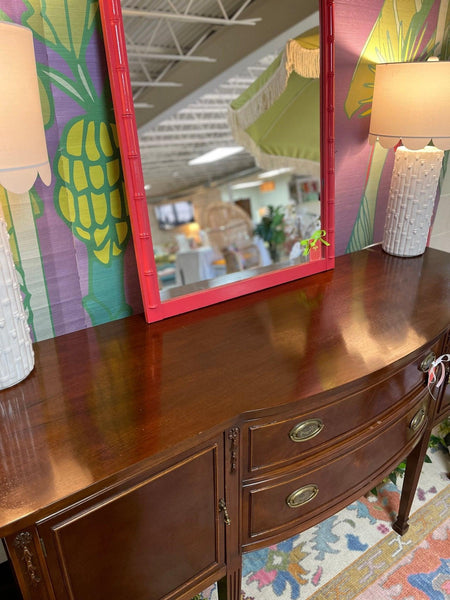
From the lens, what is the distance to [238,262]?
118 cm

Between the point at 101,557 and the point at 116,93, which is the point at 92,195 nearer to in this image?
the point at 116,93

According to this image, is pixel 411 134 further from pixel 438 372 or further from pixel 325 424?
pixel 325 424

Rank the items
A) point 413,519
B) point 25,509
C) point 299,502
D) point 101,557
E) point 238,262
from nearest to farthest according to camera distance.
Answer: point 25,509, point 101,557, point 299,502, point 238,262, point 413,519

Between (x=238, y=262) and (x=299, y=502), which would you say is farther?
(x=238, y=262)

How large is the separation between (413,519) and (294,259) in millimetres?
950

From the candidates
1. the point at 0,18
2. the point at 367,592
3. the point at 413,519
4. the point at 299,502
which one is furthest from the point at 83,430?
the point at 413,519

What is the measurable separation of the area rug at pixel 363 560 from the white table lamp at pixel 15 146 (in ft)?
3.12

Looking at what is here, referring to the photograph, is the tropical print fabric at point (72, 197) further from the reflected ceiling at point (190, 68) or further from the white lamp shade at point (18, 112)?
the white lamp shade at point (18, 112)

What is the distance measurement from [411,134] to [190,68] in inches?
24.6

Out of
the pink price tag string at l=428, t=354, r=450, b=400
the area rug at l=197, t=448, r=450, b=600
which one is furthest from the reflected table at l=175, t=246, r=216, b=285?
the area rug at l=197, t=448, r=450, b=600

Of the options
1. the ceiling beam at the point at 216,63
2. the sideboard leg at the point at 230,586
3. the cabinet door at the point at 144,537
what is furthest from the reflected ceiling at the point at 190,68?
the sideboard leg at the point at 230,586

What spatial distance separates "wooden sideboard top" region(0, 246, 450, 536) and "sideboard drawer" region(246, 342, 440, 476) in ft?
0.21

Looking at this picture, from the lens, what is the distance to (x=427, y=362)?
106 cm

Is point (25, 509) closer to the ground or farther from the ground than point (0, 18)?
closer to the ground
